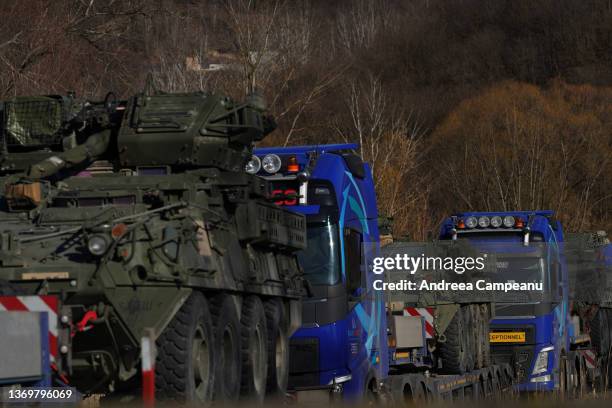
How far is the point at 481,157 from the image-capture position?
156 feet

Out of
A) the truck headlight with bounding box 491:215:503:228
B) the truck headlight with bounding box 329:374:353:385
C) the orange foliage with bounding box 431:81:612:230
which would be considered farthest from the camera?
the orange foliage with bounding box 431:81:612:230

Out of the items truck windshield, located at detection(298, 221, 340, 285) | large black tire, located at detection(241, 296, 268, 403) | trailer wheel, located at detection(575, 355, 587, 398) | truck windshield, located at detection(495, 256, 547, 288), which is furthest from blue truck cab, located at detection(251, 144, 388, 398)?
trailer wheel, located at detection(575, 355, 587, 398)

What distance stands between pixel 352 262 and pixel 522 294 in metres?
9.09

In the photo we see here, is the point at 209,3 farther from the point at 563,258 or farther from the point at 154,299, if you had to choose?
the point at 154,299

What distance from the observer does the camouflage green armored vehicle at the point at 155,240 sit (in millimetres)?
11508

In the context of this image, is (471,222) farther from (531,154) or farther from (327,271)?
(531,154)

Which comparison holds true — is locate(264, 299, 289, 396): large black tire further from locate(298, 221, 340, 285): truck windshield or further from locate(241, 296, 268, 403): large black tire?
locate(298, 221, 340, 285): truck windshield

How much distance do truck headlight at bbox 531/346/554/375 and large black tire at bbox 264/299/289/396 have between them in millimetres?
10479

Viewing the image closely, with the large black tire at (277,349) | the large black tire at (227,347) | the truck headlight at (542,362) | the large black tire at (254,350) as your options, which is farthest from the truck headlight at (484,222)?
the large black tire at (227,347)

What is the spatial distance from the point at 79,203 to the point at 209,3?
65.6 ft

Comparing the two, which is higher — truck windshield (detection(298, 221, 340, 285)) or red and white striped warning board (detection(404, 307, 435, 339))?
truck windshield (detection(298, 221, 340, 285))

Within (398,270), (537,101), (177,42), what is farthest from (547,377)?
(537,101)

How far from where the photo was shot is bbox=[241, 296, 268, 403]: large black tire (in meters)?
13.5

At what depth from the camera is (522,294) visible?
2486 cm
